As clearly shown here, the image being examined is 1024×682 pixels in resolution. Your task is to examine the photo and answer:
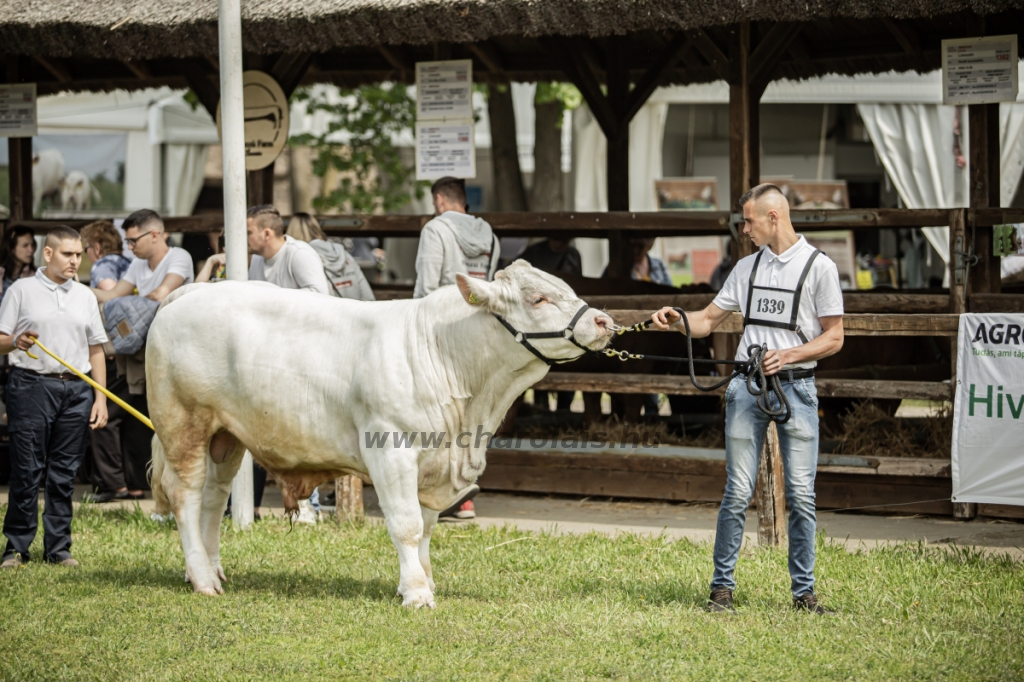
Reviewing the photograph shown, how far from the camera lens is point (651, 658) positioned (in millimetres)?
5000

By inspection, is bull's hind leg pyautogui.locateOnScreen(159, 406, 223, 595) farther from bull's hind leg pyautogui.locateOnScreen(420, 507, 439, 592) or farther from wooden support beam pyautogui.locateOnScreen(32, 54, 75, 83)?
wooden support beam pyautogui.locateOnScreen(32, 54, 75, 83)

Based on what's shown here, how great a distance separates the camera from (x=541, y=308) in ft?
19.0

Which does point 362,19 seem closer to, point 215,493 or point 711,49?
point 711,49

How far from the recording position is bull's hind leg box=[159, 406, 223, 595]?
6.39m

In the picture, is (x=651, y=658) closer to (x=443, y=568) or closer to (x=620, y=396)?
(x=443, y=568)

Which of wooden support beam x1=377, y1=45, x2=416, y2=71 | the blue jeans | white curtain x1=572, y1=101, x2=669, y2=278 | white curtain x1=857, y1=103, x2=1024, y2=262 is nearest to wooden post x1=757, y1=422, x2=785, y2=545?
the blue jeans

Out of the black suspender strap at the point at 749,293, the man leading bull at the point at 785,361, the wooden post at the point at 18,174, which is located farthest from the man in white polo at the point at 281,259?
the wooden post at the point at 18,174

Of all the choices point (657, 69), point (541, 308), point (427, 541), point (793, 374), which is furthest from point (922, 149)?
point (427, 541)

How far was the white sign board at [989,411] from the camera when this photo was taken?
7.75m

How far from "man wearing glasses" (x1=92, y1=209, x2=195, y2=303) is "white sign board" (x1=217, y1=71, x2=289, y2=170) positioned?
1.25 m

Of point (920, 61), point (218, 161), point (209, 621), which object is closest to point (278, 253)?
point (209, 621)

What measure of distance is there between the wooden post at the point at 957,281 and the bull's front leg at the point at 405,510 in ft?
13.6

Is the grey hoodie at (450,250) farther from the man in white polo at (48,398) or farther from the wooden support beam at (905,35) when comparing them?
the wooden support beam at (905,35)

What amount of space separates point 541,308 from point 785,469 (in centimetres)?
139
